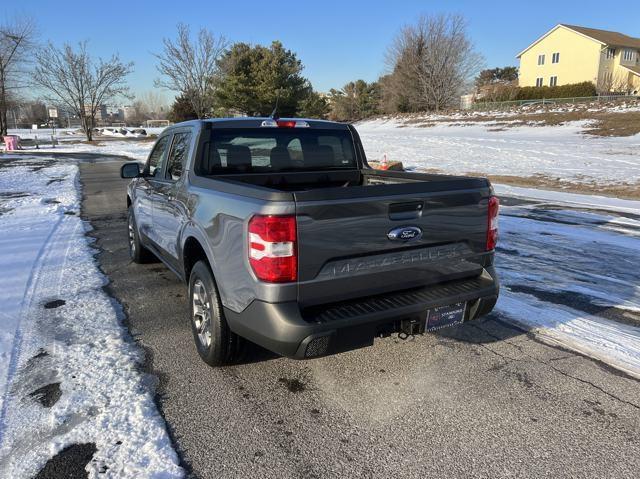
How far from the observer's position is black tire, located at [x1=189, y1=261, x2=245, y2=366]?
10.9ft

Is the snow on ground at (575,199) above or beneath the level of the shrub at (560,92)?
beneath

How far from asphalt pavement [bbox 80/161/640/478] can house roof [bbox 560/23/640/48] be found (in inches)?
2381

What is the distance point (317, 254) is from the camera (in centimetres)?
278

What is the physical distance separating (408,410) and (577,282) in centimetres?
332

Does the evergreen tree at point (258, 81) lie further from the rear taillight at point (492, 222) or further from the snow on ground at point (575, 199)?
the rear taillight at point (492, 222)

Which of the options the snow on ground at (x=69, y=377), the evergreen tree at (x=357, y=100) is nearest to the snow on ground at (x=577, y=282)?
the snow on ground at (x=69, y=377)

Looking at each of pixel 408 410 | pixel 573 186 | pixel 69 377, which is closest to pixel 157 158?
pixel 69 377

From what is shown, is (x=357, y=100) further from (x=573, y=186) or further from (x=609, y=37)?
(x=573, y=186)

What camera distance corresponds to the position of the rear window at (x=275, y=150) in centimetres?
415

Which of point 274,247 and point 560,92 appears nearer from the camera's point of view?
point 274,247

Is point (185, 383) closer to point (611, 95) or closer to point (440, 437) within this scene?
point (440, 437)

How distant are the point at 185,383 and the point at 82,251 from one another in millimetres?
4397

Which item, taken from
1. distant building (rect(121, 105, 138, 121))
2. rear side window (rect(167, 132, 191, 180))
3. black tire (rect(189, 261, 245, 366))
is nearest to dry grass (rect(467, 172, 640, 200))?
rear side window (rect(167, 132, 191, 180))

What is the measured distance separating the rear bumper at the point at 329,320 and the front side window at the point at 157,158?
248cm
